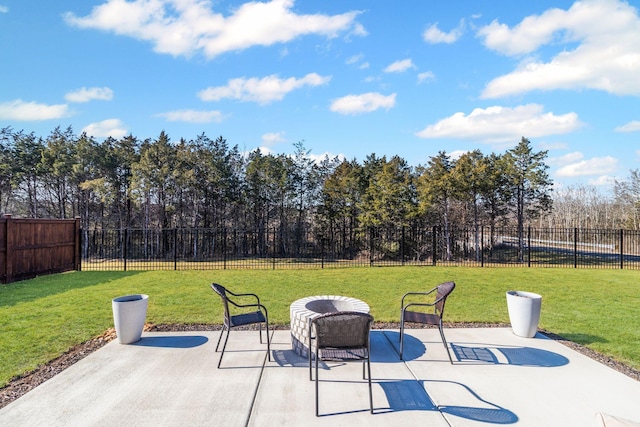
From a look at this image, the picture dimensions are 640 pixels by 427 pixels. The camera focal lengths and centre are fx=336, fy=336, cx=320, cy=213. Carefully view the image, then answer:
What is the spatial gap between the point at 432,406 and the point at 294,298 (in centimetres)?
447

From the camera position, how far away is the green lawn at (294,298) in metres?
4.29

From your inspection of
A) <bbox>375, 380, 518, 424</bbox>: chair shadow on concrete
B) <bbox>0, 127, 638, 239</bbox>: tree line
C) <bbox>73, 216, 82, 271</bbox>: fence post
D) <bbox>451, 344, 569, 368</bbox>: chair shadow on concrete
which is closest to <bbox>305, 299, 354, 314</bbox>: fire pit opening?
<bbox>375, 380, 518, 424</bbox>: chair shadow on concrete

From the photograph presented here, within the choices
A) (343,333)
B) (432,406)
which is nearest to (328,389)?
(343,333)

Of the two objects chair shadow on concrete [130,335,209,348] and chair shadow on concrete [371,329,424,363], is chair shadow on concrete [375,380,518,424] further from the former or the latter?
chair shadow on concrete [130,335,209,348]

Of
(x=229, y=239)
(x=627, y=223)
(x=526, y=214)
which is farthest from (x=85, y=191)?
(x=627, y=223)

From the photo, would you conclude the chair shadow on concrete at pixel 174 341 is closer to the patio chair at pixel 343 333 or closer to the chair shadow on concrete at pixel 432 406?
the patio chair at pixel 343 333

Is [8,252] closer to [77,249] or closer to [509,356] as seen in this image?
[77,249]

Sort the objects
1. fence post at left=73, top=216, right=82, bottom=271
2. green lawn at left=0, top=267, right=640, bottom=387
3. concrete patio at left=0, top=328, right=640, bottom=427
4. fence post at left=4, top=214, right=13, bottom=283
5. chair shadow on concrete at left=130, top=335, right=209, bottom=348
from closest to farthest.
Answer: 1. concrete patio at left=0, top=328, right=640, bottom=427
2. chair shadow on concrete at left=130, top=335, right=209, bottom=348
3. green lawn at left=0, top=267, right=640, bottom=387
4. fence post at left=4, top=214, right=13, bottom=283
5. fence post at left=73, top=216, right=82, bottom=271

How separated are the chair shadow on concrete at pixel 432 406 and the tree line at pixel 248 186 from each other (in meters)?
16.5

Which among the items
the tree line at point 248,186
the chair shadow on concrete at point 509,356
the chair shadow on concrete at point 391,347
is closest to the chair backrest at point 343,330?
the chair shadow on concrete at point 391,347

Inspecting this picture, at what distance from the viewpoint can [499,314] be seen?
5.52 meters

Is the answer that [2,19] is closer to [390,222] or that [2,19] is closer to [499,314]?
[499,314]

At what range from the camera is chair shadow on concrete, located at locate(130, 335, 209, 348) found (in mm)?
3994

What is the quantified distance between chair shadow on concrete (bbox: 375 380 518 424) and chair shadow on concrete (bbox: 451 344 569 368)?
77 centimetres
